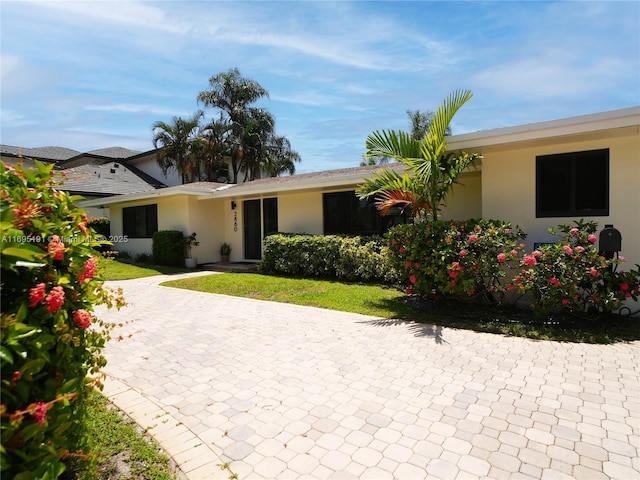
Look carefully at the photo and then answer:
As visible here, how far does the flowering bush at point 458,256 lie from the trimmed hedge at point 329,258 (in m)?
2.19

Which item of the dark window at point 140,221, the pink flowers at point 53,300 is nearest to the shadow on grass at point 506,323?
the pink flowers at point 53,300

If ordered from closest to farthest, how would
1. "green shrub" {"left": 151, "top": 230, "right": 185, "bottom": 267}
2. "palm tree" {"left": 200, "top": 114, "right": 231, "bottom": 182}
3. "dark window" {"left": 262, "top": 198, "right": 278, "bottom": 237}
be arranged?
1. "dark window" {"left": 262, "top": 198, "right": 278, "bottom": 237}
2. "green shrub" {"left": 151, "top": 230, "right": 185, "bottom": 267}
3. "palm tree" {"left": 200, "top": 114, "right": 231, "bottom": 182}

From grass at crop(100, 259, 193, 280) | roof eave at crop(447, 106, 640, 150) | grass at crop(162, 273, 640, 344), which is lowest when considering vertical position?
grass at crop(162, 273, 640, 344)

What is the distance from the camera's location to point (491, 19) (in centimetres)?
831

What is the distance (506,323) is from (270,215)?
9992 millimetres

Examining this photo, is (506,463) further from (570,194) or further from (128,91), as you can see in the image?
(128,91)

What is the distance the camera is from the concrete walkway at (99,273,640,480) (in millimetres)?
2723

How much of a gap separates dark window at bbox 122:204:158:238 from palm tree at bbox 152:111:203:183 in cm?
863

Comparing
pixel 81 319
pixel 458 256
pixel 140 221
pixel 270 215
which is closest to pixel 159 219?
pixel 140 221

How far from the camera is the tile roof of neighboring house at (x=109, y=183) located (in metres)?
20.0

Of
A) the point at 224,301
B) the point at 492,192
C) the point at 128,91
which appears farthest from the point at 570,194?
the point at 128,91

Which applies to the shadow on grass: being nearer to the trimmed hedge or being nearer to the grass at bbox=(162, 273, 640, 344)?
the grass at bbox=(162, 273, 640, 344)

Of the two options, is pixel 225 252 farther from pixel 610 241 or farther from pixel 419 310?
pixel 610 241

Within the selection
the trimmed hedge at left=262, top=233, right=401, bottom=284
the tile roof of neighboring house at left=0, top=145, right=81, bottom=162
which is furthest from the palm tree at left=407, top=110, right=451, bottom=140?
the tile roof of neighboring house at left=0, top=145, right=81, bottom=162
